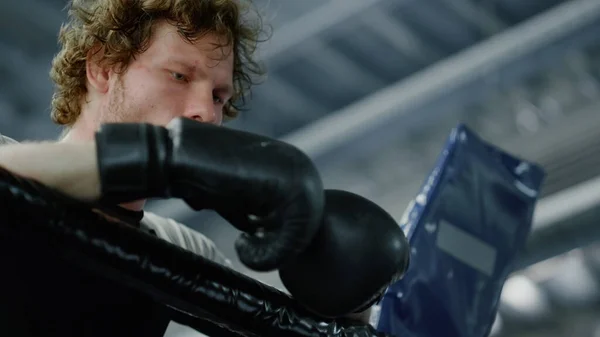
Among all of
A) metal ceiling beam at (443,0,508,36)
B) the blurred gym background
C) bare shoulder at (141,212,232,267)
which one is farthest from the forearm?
metal ceiling beam at (443,0,508,36)

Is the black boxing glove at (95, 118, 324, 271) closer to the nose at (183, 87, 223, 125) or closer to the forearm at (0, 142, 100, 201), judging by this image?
the forearm at (0, 142, 100, 201)

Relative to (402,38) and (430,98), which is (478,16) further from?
(430,98)

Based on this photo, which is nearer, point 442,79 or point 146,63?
point 146,63

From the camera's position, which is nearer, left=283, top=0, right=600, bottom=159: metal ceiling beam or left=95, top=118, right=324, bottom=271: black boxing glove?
left=95, top=118, right=324, bottom=271: black boxing glove

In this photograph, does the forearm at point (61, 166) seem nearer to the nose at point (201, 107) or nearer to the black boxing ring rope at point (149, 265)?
the black boxing ring rope at point (149, 265)

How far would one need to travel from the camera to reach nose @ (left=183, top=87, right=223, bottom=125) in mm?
1428

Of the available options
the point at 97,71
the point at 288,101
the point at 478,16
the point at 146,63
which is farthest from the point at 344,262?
the point at 288,101

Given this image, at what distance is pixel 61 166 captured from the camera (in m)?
0.95

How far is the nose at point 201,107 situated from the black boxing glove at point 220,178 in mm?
494

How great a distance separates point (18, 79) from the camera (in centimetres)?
453

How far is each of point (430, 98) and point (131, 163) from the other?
11.1ft

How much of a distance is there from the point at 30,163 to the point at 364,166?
4253 mm

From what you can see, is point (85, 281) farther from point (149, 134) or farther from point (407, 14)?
point (407, 14)

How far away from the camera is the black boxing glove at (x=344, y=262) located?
3.20 ft
